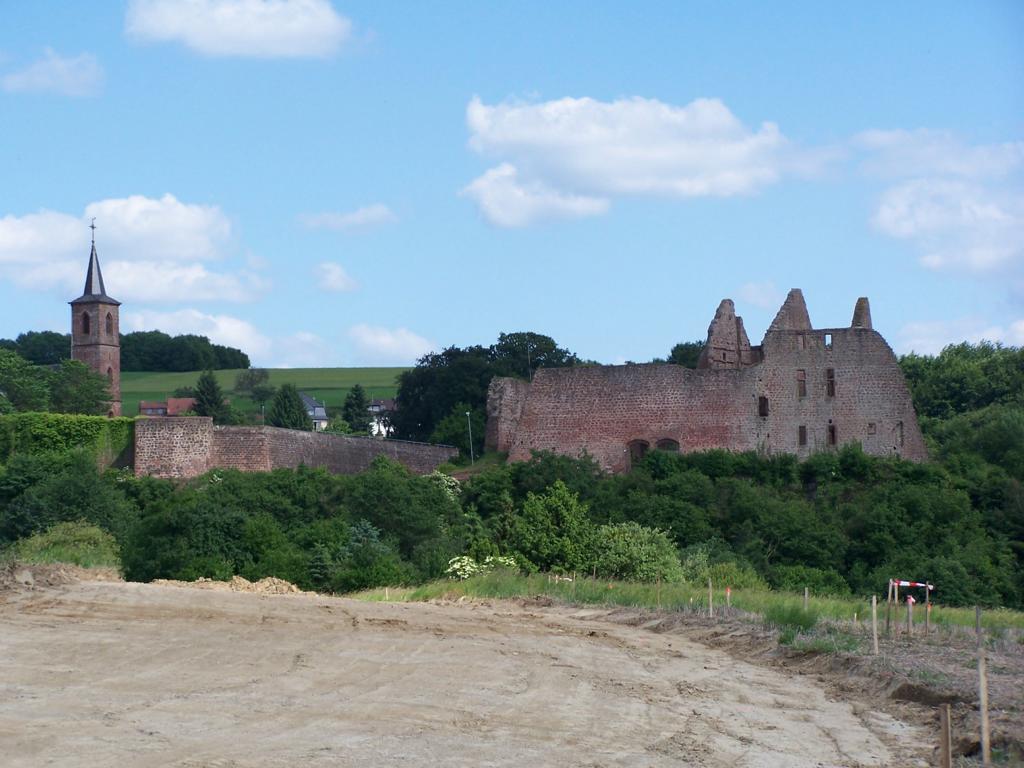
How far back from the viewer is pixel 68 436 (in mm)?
41844

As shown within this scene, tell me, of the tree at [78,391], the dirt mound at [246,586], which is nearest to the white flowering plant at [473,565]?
the dirt mound at [246,586]

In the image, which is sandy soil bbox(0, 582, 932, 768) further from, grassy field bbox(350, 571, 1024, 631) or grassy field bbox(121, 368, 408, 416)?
grassy field bbox(121, 368, 408, 416)

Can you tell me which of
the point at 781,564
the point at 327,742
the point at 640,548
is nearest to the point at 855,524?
the point at 781,564

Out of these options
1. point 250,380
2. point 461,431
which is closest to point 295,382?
point 250,380

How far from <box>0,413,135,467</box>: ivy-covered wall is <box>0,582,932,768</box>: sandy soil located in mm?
19842

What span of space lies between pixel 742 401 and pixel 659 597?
13.7 m

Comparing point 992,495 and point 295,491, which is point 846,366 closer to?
point 992,495

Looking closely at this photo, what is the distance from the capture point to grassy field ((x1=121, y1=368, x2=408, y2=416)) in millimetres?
83562

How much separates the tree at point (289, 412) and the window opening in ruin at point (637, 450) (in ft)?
107

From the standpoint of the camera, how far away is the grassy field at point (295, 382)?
83.6 meters

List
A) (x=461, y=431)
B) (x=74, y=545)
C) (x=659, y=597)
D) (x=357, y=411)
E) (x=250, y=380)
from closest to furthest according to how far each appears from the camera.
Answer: (x=659, y=597), (x=74, y=545), (x=461, y=431), (x=357, y=411), (x=250, y=380)

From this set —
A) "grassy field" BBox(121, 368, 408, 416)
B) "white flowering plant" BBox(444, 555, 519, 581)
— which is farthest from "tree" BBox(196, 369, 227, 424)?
"white flowering plant" BBox(444, 555, 519, 581)

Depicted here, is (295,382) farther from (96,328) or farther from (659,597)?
(659,597)

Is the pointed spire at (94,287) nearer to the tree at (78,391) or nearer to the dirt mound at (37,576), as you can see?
the tree at (78,391)
